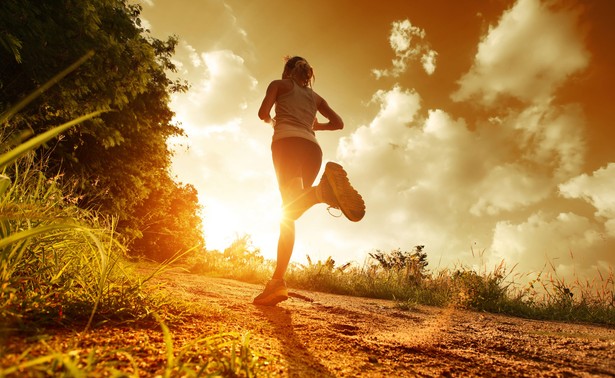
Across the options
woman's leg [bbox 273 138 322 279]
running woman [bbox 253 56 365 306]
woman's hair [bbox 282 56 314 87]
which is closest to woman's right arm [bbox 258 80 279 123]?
running woman [bbox 253 56 365 306]

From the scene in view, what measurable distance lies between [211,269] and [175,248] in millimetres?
6383

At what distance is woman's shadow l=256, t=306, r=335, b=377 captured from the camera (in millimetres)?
1097

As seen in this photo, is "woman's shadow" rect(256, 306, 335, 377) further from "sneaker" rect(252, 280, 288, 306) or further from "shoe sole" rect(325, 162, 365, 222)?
"shoe sole" rect(325, 162, 365, 222)

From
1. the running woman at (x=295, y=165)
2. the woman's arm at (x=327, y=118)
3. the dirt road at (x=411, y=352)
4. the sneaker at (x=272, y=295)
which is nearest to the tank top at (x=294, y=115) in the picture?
the running woman at (x=295, y=165)

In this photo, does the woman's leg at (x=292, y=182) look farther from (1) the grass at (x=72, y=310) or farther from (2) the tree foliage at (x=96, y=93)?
(2) the tree foliage at (x=96, y=93)

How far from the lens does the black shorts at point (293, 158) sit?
2918 mm

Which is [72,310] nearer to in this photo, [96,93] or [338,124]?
[338,124]

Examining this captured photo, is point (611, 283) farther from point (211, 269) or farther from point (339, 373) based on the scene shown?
point (211, 269)

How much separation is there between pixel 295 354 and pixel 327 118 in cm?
283

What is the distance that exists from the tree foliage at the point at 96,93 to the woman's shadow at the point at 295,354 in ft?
11.8

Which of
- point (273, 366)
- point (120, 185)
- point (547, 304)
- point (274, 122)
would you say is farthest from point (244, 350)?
point (120, 185)

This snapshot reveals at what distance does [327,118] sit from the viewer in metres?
3.70

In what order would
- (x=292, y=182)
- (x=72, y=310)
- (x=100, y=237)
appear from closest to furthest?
(x=72, y=310) < (x=100, y=237) < (x=292, y=182)

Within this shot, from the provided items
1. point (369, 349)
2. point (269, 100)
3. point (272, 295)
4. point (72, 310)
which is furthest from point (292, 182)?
point (72, 310)
